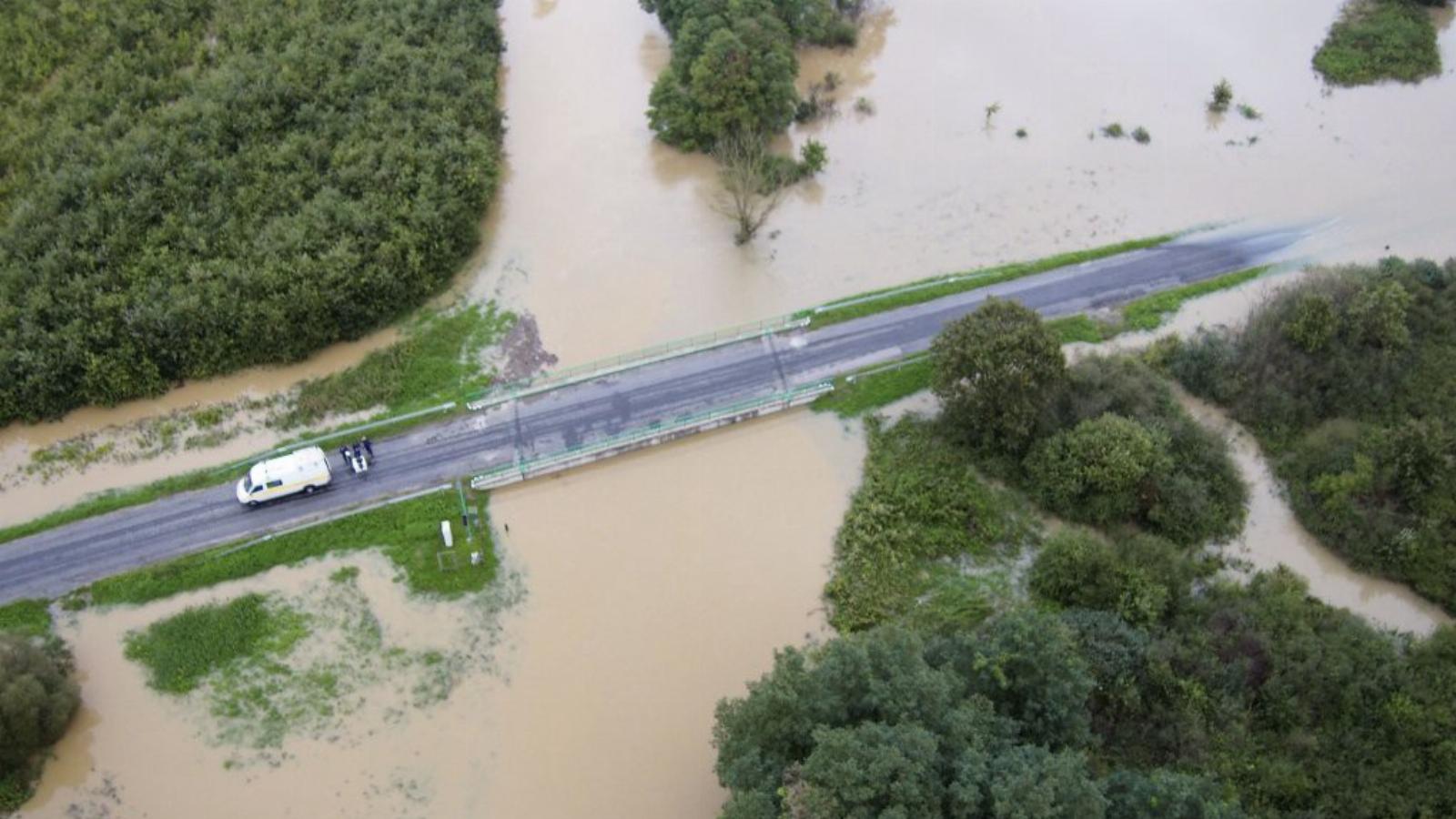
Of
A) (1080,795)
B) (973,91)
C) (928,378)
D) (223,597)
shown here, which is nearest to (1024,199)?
(973,91)

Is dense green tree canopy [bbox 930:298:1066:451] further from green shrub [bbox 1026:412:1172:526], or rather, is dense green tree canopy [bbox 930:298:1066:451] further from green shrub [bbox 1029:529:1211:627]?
green shrub [bbox 1029:529:1211:627]

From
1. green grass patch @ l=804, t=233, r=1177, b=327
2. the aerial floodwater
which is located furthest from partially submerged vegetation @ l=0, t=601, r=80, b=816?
green grass patch @ l=804, t=233, r=1177, b=327

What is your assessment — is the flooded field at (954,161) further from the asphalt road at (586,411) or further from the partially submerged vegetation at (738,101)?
the asphalt road at (586,411)

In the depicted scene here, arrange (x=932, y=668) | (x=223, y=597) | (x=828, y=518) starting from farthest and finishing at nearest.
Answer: (x=828, y=518) → (x=223, y=597) → (x=932, y=668)

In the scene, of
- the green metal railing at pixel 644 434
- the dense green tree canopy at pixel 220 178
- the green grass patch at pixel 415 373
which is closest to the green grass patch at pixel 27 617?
the dense green tree canopy at pixel 220 178

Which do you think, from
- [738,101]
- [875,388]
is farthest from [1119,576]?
[738,101]

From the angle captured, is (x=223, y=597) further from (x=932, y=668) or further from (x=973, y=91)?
(x=973, y=91)
